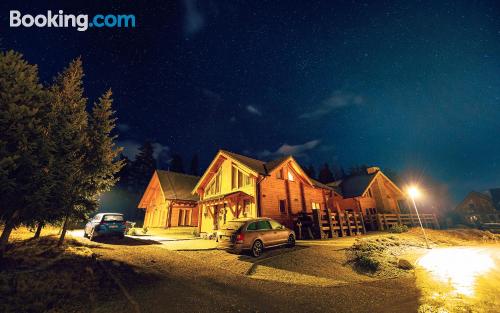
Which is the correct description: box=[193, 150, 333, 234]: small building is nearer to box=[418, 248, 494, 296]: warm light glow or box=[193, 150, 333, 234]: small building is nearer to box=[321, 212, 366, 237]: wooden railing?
box=[321, 212, 366, 237]: wooden railing

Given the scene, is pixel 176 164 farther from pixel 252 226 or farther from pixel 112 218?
pixel 252 226

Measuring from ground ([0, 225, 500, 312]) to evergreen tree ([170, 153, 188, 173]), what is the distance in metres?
69.5

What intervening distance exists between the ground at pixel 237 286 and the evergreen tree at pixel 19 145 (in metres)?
1.69

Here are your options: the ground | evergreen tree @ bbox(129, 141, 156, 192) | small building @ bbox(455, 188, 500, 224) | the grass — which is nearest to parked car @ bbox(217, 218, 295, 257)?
the ground

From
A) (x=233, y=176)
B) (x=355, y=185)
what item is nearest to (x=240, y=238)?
(x=233, y=176)

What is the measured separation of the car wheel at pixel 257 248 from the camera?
1060cm

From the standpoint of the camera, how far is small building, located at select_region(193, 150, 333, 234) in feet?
62.2

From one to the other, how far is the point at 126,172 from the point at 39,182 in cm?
6439

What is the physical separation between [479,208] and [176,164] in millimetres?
82226

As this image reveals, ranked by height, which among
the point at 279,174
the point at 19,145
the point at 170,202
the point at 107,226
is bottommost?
the point at 107,226

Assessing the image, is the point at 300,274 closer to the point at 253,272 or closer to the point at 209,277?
the point at 253,272

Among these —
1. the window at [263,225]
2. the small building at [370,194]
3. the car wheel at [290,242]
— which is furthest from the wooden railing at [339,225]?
the small building at [370,194]

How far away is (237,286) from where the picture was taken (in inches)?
242

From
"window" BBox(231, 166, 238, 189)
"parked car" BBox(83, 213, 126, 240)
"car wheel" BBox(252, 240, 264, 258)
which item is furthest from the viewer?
"window" BBox(231, 166, 238, 189)
